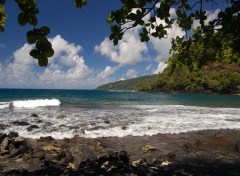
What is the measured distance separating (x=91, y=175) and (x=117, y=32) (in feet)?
24.1

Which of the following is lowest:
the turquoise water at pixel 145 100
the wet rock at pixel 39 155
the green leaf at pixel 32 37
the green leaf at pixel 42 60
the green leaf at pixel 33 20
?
the wet rock at pixel 39 155

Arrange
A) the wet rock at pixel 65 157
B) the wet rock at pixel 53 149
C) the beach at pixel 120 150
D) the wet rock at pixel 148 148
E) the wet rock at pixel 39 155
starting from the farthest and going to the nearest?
the wet rock at pixel 148 148 < the wet rock at pixel 53 149 < the wet rock at pixel 39 155 < the wet rock at pixel 65 157 < the beach at pixel 120 150

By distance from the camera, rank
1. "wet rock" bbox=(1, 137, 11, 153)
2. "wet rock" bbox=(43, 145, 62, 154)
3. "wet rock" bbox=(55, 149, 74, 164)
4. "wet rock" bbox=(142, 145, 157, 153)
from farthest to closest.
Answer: "wet rock" bbox=(142, 145, 157, 153) < "wet rock" bbox=(43, 145, 62, 154) < "wet rock" bbox=(1, 137, 11, 153) < "wet rock" bbox=(55, 149, 74, 164)

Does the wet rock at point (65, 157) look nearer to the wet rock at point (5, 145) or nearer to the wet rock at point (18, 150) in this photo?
the wet rock at point (18, 150)

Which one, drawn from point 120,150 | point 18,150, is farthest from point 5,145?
point 120,150

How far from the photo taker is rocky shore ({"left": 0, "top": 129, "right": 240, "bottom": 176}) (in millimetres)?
11500

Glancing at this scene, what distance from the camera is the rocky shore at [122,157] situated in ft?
37.7

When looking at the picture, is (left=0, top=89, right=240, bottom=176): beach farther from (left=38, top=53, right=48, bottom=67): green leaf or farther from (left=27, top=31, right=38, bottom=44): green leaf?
(left=27, top=31, right=38, bottom=44): green leaf

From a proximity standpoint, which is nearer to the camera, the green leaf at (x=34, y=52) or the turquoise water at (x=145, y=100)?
the green leaf at (x=34, y=52)

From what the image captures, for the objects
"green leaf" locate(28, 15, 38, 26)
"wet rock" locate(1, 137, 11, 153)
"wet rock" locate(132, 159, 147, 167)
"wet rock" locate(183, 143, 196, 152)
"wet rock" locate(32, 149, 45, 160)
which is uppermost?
"green leaf" locate(28, 15, 38, 26)

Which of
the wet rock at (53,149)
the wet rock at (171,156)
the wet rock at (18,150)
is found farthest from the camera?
the wet rock at (53,149)

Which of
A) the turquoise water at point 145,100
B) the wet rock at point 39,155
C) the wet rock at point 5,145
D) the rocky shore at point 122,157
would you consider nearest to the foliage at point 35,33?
the rocky shore at point 122,157

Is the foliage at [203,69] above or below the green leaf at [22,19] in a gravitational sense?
above

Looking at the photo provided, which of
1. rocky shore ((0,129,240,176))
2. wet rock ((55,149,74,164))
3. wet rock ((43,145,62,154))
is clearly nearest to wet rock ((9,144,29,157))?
rocky shore ((0,129,240,176))
